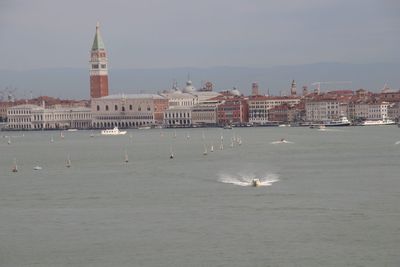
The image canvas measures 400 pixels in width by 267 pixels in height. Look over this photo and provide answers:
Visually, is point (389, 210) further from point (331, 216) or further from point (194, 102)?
point (194, 102)

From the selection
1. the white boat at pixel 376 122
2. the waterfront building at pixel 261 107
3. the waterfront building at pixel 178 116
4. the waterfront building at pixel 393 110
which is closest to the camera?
the white boat at pixel 376 122

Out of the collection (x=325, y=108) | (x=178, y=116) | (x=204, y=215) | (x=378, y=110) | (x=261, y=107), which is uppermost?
(x=261, y=107)

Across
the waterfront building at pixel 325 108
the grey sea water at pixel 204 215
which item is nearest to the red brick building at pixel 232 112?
the waterfront building at pixel 325 108

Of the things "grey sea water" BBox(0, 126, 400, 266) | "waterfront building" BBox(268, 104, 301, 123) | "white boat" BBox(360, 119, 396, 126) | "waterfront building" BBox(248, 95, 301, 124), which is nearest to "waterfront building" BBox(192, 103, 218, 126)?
"waterfront building" BBox(248, 95, 301, 124)

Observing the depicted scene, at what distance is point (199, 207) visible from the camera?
14250mm

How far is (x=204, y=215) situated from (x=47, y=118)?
56.0 metres

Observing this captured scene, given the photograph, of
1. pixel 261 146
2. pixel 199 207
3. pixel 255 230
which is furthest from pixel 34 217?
pixel 261 146

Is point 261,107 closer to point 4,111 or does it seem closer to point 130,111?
point 130,111

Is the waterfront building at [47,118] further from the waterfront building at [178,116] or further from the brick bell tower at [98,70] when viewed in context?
the waterfront building at [178,116]

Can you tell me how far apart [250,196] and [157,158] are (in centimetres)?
1051

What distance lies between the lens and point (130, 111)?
66375 mm

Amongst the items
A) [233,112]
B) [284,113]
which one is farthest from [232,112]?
[284,113]

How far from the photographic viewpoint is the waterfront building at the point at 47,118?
6850 centimetres

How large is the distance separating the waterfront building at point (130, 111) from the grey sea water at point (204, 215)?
144ft
